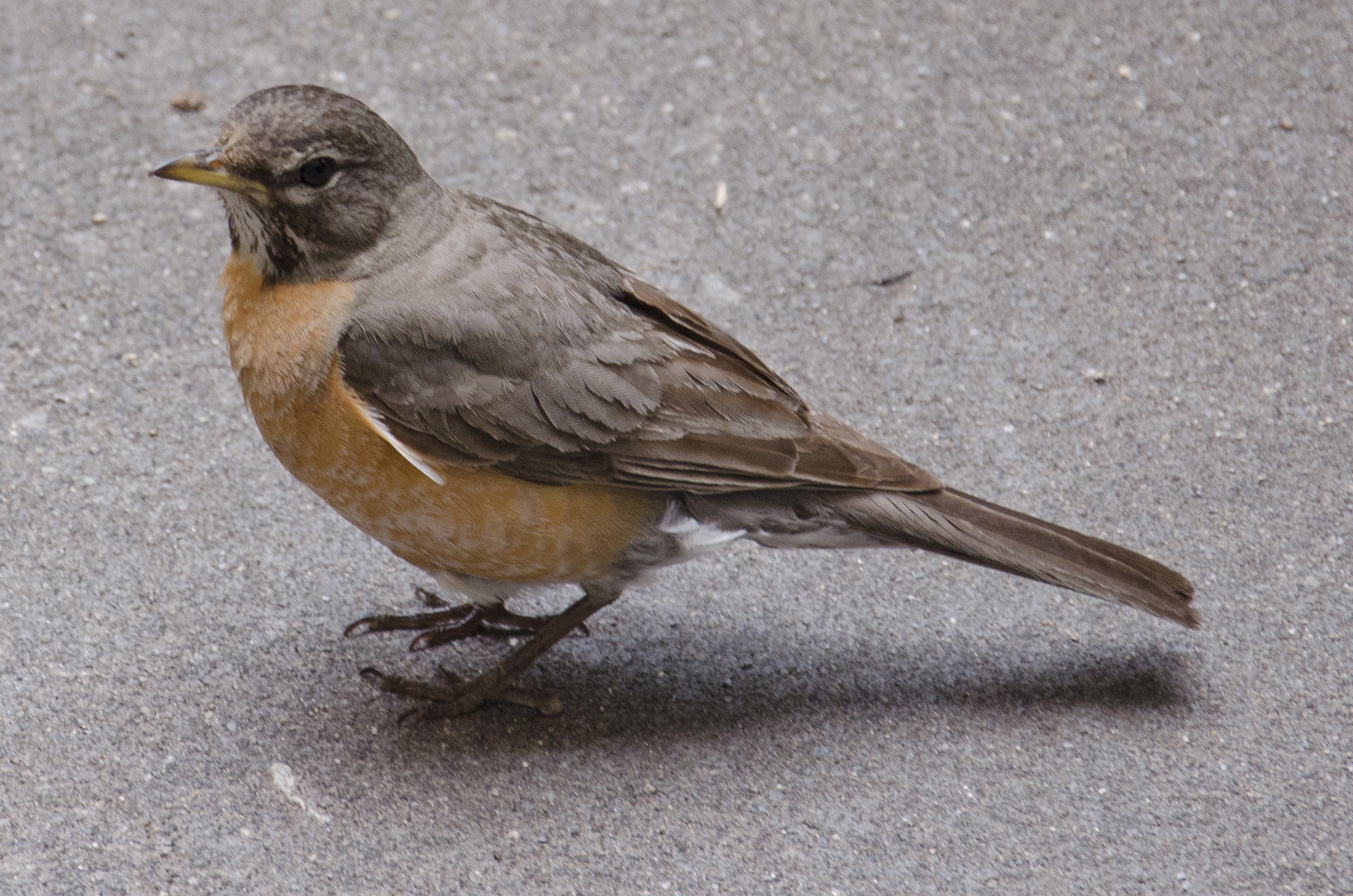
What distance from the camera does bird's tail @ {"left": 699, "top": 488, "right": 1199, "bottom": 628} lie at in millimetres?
3885

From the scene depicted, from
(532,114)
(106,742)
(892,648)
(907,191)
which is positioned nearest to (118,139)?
(532,114)

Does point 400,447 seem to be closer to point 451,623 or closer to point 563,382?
point 563,382

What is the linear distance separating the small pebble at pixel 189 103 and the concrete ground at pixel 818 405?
35 millimetres

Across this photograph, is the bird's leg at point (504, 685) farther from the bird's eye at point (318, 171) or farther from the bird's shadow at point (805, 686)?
the bird's eye at point (318, 171)

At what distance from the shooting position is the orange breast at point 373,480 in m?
3.53

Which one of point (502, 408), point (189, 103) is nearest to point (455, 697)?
point (502, 408)

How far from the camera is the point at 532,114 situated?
19.0 ft

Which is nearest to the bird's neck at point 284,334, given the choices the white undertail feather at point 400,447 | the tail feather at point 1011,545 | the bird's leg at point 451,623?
the white undertail feather at point 400,447

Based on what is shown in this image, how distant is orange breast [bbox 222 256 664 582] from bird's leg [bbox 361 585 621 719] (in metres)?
0.23

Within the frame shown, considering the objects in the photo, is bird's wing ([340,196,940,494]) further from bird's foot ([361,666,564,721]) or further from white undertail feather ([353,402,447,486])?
bird's foot ([361,666,564,721])

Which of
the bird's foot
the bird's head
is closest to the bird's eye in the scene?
the bird's head

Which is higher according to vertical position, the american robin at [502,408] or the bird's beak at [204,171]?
the bird's beak at [204,171]

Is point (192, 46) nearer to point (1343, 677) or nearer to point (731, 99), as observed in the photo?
point (731, 99)

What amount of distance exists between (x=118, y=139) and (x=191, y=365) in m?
1.27
